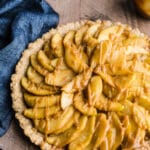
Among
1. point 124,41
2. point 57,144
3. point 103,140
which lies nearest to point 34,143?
point 57,144

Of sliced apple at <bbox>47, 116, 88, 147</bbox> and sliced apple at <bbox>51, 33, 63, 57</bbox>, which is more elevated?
sliced apple at <bbox>51, 33, 63, 57</bbox>

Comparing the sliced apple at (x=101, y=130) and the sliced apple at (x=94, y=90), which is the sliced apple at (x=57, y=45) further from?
the sliced apple at (x=101, y=130)

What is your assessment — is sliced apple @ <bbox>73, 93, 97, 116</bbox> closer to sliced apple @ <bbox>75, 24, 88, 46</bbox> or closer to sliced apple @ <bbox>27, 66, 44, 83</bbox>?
sliced apple @ <bbox>27, 66, 44, 83</bbox>

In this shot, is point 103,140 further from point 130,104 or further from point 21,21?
point 21,21

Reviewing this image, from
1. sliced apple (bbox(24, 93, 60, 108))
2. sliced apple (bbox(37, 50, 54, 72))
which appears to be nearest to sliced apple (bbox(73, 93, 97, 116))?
sliced apple (bbox(24, 93, 60, 108))

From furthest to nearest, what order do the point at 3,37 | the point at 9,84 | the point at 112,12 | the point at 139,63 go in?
the point at 112,12 < the point at 3,37 < the point at 9,84 < the point at 139,63

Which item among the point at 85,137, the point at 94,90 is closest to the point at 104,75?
the point at 94,90
